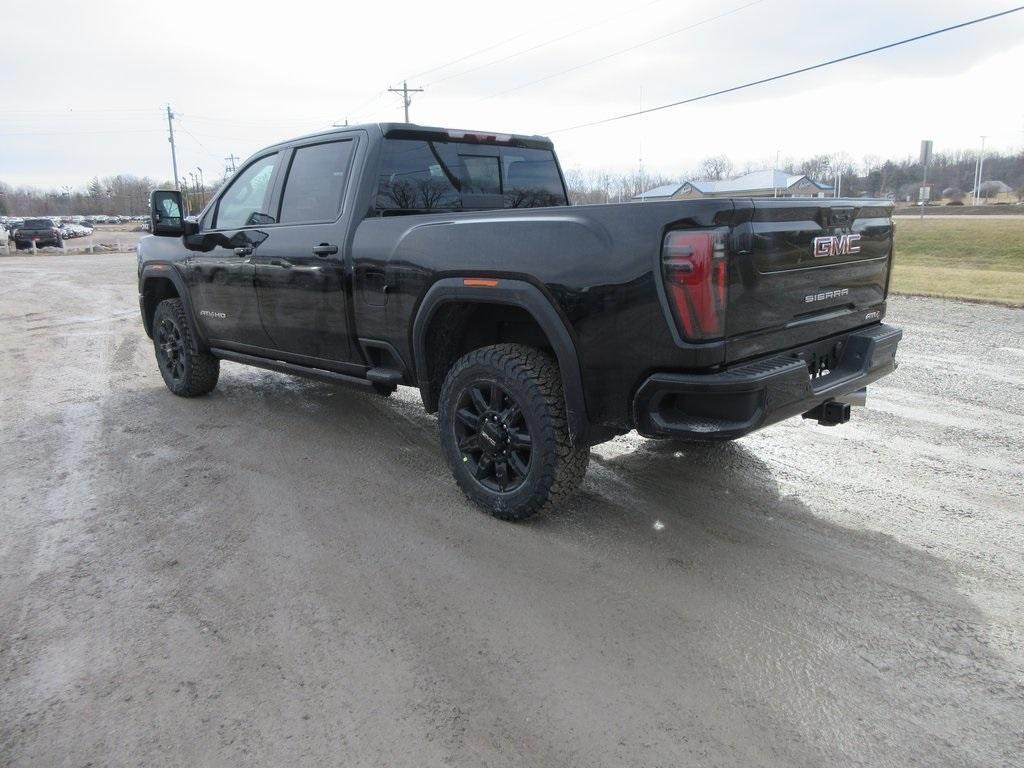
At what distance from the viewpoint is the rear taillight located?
2.93 meters

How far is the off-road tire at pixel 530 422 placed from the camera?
141 inches

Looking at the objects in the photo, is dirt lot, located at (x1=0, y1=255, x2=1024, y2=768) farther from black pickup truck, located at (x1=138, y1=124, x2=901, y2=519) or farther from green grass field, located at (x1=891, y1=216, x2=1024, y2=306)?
green grass field, located at (x1=891, y1=216, x2=1024, y2=306)

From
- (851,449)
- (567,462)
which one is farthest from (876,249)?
(567,462)

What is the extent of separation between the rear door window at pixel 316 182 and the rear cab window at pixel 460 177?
302 mm

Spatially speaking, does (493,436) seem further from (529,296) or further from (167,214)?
(167,214)

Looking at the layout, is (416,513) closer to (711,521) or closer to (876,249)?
(711,521)

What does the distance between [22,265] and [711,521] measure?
27.9m

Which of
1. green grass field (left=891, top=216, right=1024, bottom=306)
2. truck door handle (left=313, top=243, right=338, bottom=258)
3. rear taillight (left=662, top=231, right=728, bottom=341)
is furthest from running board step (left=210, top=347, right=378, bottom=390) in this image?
green grass field (left=891, top=216, right=1024, bottom=306)

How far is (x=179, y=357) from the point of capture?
663cm

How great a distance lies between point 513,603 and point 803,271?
1.95 meters

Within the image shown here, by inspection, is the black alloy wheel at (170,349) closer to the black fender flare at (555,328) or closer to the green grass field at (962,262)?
the black fender flare at (555,328)

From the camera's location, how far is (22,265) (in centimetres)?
2509

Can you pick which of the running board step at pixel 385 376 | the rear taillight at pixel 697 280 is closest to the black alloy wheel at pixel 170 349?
the running board step at pixel 385 376

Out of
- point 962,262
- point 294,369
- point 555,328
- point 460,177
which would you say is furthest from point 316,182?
point 962,262
